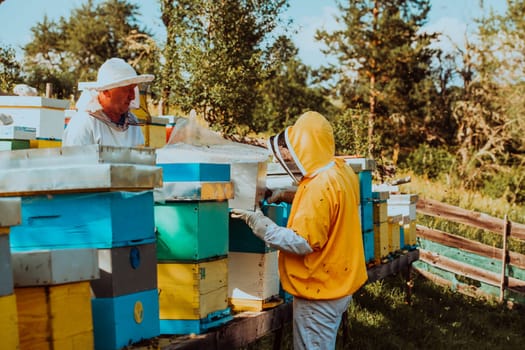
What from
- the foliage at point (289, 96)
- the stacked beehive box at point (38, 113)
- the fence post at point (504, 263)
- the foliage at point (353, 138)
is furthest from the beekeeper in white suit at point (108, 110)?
the foliage at point (289, 96)

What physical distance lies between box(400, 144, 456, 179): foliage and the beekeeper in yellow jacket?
20.1 metres

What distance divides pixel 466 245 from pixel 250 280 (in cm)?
713

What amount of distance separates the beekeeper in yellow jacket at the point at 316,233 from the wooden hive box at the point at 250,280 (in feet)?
0.29

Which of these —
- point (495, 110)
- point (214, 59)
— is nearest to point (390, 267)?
point (214, 59)

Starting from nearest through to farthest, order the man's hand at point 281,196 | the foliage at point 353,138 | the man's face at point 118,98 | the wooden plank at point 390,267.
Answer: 1. the man's face at point 118,98
2. the man's hand at point 281,196
3. the wooden plank at point 390,267
4. the foliage at point 353,138

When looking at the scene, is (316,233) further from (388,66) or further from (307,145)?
(388,66)

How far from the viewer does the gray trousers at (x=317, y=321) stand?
3.28 meters

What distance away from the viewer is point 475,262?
9820mm

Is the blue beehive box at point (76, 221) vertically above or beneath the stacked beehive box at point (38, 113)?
beneath

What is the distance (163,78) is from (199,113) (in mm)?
919

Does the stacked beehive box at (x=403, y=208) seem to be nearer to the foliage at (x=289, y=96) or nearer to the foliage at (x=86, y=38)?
the foliage at (x=289, y=96)

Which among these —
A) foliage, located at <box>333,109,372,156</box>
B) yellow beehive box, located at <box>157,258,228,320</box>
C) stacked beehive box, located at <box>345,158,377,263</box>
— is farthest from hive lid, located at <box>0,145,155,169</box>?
foliage, located at <box>333,109,372,156</box>

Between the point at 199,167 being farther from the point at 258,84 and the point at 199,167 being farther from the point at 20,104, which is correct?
the point at 258,84

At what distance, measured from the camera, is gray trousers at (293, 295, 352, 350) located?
3.28 metres
